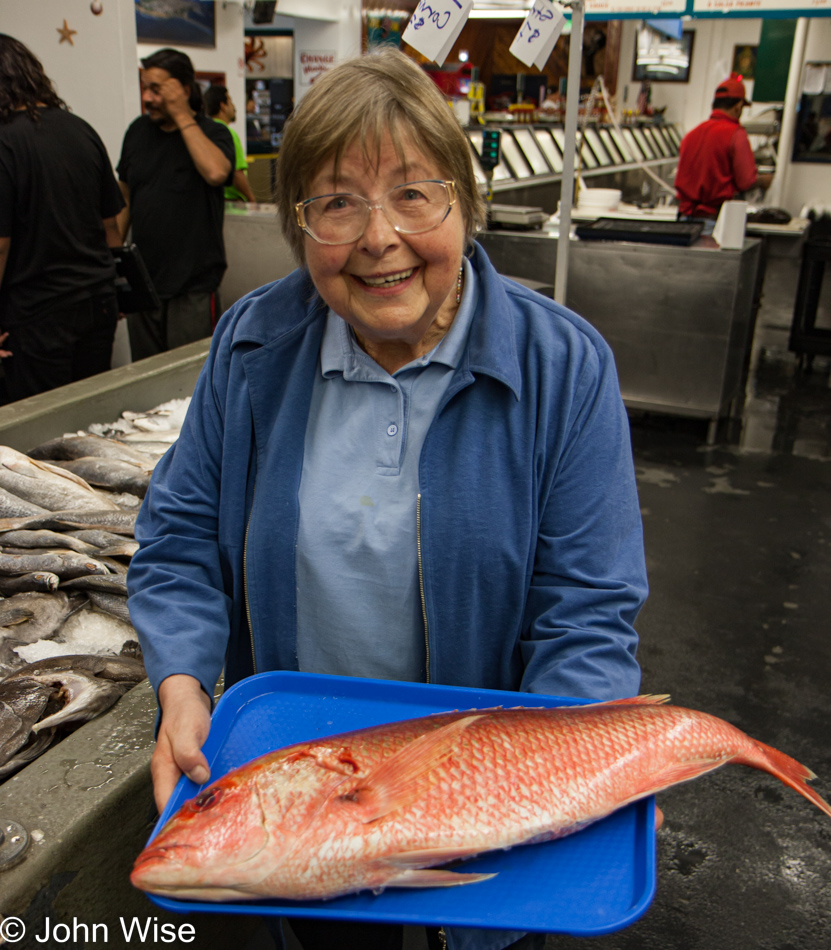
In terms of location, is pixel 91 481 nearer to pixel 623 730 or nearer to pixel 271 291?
pixel 271 291

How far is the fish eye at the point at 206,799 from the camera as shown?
3.17 feet

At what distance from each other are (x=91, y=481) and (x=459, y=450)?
220cm

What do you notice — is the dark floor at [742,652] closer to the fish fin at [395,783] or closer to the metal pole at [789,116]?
the fish fin at [395,783]

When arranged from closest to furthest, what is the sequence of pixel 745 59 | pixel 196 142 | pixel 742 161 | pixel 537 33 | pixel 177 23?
pixel 537 33, pixel 196 142, pixel 742 161, pixel 177 23, pixel 745 59

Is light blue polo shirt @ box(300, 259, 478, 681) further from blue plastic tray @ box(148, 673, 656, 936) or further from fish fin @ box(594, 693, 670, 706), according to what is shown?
fish fin @ box(594, 693, 670, 706)

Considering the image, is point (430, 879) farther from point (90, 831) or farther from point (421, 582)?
point (90, 831)

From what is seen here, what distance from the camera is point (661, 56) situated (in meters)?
16.0

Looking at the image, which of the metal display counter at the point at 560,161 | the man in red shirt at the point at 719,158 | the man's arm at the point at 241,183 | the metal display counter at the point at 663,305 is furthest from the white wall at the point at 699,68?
the man's arm at the point at 241,183

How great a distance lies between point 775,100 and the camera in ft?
46.2

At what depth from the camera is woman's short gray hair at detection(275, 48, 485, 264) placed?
44.8 inches

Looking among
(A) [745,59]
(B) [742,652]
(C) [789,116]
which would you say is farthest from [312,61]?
(A) [745,59]

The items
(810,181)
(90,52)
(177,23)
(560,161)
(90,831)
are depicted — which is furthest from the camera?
(810,181)

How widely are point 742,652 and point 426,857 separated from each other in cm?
289

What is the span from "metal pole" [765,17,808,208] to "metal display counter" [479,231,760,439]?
19.1 ft
